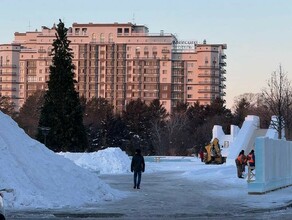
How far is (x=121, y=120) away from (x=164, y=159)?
3414 cm

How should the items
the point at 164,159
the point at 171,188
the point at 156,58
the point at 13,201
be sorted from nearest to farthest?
the point at 13,201 < the point at 171,188 < the point at 164,159 < the point at 156,58

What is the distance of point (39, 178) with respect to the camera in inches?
893

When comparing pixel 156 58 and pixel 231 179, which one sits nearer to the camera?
pixel 231 179

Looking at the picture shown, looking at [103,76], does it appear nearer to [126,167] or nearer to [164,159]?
[164,159]

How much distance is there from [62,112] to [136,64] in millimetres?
119835

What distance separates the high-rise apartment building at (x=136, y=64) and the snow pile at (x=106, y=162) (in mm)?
129967

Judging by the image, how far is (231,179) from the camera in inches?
1462

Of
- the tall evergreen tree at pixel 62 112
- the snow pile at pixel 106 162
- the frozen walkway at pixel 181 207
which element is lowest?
the frozen walkway at pixel 181 207

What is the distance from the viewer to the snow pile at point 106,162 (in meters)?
49.1

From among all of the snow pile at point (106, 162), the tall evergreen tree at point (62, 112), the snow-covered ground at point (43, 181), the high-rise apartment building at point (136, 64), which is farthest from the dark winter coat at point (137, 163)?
the high-rise apartment building at point (136, 64)

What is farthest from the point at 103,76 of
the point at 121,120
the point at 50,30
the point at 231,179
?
the point at 231,179

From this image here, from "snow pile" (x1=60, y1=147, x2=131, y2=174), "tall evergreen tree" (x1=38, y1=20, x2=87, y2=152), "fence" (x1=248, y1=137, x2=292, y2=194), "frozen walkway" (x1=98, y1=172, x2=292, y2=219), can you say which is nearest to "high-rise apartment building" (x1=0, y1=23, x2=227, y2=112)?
"tall evergreen tree" (x1=38, y1=20, x2=87, y2=152)

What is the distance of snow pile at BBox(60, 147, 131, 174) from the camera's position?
4906 cm

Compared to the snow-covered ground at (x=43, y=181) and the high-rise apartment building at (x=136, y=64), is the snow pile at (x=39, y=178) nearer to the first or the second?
the snow-covered ground at (x=43, y=181)
